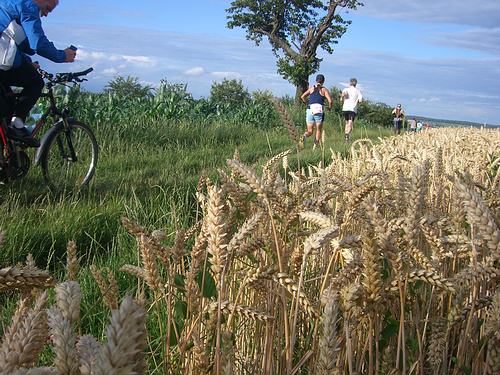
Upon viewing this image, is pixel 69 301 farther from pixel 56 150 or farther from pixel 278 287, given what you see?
pixel 56 150

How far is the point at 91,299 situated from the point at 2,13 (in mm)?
3364

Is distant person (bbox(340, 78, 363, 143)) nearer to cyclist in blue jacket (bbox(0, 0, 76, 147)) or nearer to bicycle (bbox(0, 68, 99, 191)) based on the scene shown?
bicycle (bbox(0, 68, 99, 191))

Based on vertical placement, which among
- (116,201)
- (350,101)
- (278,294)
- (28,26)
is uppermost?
(350,101)

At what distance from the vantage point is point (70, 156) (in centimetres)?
612

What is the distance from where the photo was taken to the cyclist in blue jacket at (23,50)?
496cm

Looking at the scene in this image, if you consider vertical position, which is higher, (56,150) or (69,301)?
(69,301)

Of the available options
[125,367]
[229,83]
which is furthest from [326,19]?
[125,367]

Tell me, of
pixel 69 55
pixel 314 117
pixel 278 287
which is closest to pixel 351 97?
pixel 314 117

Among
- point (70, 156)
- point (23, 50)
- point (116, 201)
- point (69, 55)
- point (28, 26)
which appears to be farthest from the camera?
point (70, 156)

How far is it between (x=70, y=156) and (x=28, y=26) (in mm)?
1451

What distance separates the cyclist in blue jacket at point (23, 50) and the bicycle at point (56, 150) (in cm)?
9

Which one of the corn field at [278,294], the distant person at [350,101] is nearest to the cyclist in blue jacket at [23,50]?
the corn field at [278,294]

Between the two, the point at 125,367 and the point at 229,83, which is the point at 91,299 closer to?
the point at 125,367

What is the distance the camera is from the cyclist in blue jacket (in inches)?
195
